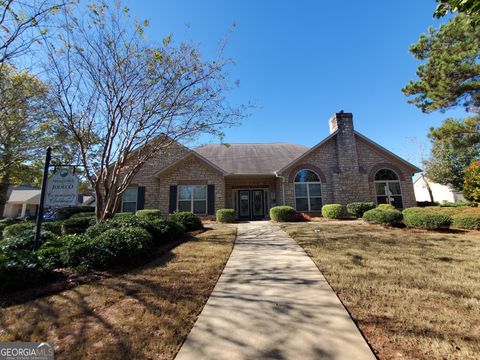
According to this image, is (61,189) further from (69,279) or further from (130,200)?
(130,200)

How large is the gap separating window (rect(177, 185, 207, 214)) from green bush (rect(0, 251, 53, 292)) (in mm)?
12588

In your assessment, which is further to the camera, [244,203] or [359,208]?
[244,203]

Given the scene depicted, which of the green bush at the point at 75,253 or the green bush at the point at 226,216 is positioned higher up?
the green bush at the point at 226,216

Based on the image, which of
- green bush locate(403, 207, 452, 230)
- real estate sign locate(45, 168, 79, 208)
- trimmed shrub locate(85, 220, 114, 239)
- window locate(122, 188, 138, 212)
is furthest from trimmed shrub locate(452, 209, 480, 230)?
window locate(122, 188, 138, 212)

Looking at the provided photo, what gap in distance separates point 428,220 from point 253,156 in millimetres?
13425

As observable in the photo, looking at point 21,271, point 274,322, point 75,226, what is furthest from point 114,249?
point 75,226

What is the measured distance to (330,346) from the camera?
2.73m

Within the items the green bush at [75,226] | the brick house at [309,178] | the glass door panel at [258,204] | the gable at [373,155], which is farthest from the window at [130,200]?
the gable at [373,155]

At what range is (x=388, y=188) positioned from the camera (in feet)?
58.2

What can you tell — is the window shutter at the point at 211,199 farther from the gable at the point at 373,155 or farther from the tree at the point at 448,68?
the tree at the point at 448,68

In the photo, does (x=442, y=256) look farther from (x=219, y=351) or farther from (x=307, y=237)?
(x=219, y=351)

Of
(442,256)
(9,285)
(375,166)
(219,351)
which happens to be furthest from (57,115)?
(375,166)

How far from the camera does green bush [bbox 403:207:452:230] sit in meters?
10.4

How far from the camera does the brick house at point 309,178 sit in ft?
57.6
